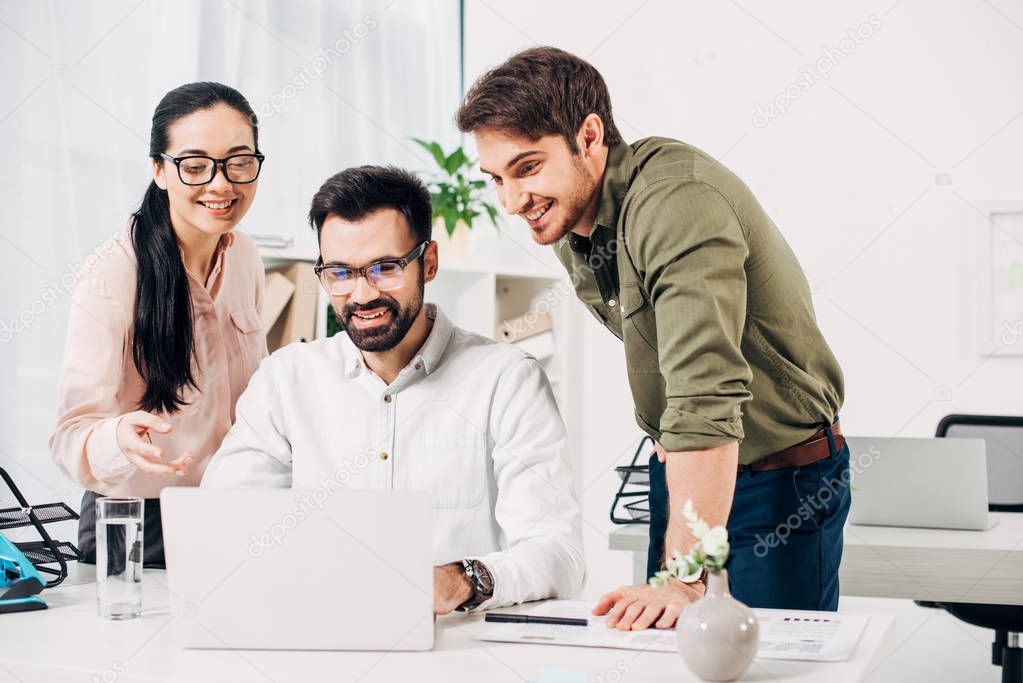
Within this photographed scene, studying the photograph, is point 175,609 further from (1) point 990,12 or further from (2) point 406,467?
(1) point 990,12

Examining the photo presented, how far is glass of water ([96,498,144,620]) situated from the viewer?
1.38m

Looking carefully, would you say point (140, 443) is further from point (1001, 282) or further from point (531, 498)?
point (1001, 282)

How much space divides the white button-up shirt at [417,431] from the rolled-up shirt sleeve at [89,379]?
0.20m

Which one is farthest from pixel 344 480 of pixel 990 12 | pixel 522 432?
pixel 990 12

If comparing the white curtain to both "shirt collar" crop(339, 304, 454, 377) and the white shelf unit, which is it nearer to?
"shirt collar" crop(339, 304, 454, 377)

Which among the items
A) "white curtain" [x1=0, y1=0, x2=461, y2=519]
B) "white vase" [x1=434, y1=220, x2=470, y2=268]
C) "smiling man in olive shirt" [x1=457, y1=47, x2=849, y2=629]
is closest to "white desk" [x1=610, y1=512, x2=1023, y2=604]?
"smiling man in olive shirt" [x1=457, y1=47, x2=849, y2=629]

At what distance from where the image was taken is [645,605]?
1287 mm

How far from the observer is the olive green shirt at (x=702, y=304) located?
1.44 metres

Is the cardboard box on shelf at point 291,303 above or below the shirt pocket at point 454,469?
above

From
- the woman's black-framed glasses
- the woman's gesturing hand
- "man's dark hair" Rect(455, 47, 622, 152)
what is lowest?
the woman's gesturing hand

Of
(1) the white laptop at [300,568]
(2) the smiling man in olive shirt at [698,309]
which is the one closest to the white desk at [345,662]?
(1) the white laptop at [300,568]

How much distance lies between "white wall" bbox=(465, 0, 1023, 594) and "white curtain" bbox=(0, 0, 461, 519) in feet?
4.56

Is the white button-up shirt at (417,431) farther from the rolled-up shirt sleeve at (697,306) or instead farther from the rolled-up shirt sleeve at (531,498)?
the rolled-up shirt sleeve at (697,306)

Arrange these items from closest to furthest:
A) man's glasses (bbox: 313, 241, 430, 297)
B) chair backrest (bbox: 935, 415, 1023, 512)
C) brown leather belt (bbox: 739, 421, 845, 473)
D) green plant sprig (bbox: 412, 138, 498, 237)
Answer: brown leather belt (bbox: 739, 421, 845, 473) → man's glasses (bbox: 313, 241, 430, 297) → chair backrest (bbox: 935, 415, 1023, 512) → green plant sprig (bbox: 412, 138, 498, 237)
